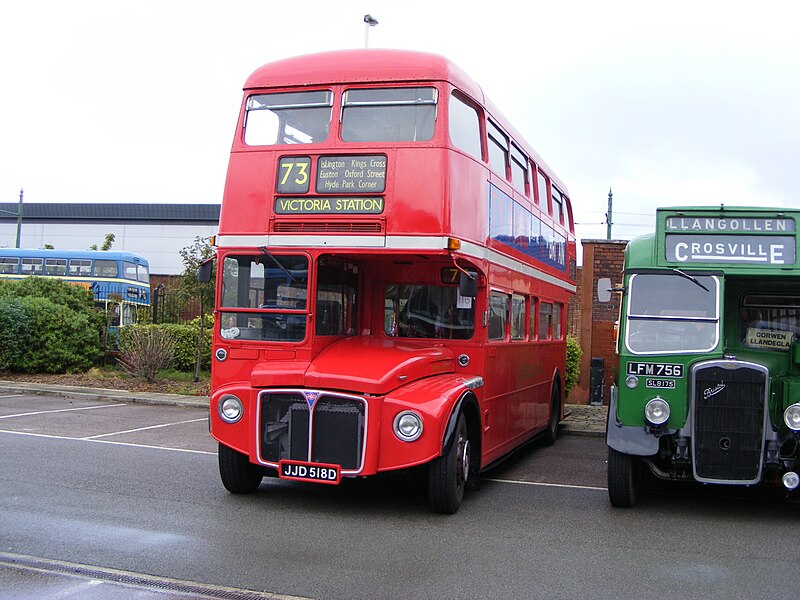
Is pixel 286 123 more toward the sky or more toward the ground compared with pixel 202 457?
more toward the sky

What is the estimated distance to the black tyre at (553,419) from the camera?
13.8 m

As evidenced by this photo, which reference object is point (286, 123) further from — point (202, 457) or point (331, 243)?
point (202, 457)

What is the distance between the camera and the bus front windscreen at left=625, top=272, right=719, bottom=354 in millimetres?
8391

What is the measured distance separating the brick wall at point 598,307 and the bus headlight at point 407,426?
37.6 ft

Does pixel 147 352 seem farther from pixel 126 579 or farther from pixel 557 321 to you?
pixel 126 579

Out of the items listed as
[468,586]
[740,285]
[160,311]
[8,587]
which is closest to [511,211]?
[740,285]

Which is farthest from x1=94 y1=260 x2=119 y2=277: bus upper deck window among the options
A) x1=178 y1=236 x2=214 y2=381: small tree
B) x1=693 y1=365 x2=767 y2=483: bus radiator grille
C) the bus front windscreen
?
x1=693 y1=365 x2=767 y2=483: bus radiator grille

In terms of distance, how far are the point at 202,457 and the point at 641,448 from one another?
18.4 feet

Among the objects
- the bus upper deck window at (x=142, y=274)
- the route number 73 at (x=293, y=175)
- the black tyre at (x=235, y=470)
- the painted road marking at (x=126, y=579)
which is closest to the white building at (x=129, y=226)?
the bus upper deck window at (x=142, y=274)

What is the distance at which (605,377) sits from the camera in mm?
18406

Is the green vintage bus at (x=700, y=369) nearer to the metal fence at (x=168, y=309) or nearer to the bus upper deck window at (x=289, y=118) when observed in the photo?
the bus upper deck window at (x=289, y=118)

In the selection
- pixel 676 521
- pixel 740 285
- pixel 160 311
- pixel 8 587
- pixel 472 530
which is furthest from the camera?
pixel 160 311

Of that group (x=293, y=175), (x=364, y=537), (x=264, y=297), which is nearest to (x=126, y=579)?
(x=364, y=537)

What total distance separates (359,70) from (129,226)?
42056mm
